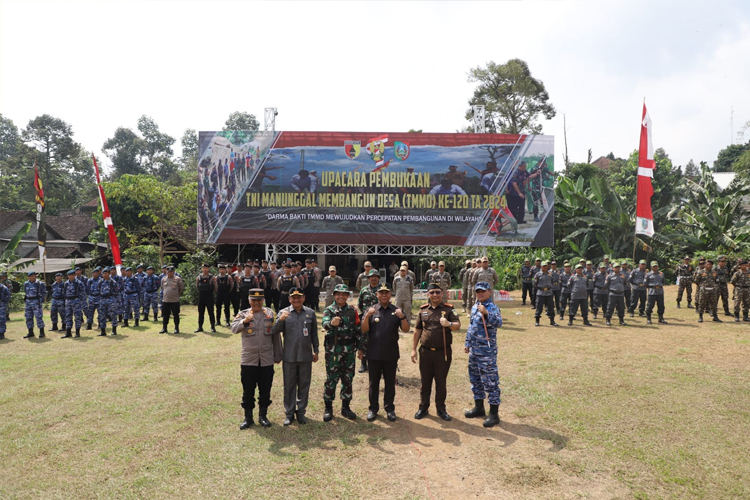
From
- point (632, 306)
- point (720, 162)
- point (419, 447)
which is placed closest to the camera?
point (419, 447)

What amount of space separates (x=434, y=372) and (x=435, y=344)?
0.42 m

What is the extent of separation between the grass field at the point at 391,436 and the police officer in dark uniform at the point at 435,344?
32 cm

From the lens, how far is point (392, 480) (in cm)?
472

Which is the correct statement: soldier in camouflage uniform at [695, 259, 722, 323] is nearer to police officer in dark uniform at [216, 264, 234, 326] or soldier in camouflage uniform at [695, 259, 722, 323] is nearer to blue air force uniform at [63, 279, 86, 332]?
police officer in dark uniform at [216, 264, 234, 326]

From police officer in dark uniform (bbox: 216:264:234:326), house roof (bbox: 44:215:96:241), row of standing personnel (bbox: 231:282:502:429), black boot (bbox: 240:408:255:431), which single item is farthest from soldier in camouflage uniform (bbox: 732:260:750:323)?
house roof (bbox: 44:215:96:241)

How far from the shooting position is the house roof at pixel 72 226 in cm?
3195

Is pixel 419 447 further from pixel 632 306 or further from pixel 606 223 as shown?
pixel 606 223

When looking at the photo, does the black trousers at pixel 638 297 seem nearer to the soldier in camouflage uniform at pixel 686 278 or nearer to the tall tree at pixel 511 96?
the soldier in camouflage uniform at pixel 686 278

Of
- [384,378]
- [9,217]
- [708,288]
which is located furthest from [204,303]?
[9,217]

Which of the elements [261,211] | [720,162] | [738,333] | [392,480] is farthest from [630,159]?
[720,162]

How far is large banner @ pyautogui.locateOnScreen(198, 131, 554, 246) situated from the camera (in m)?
18.8

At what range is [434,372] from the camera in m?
6.20

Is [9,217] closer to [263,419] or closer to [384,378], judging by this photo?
[263,419]

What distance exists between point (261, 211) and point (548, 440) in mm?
15436
